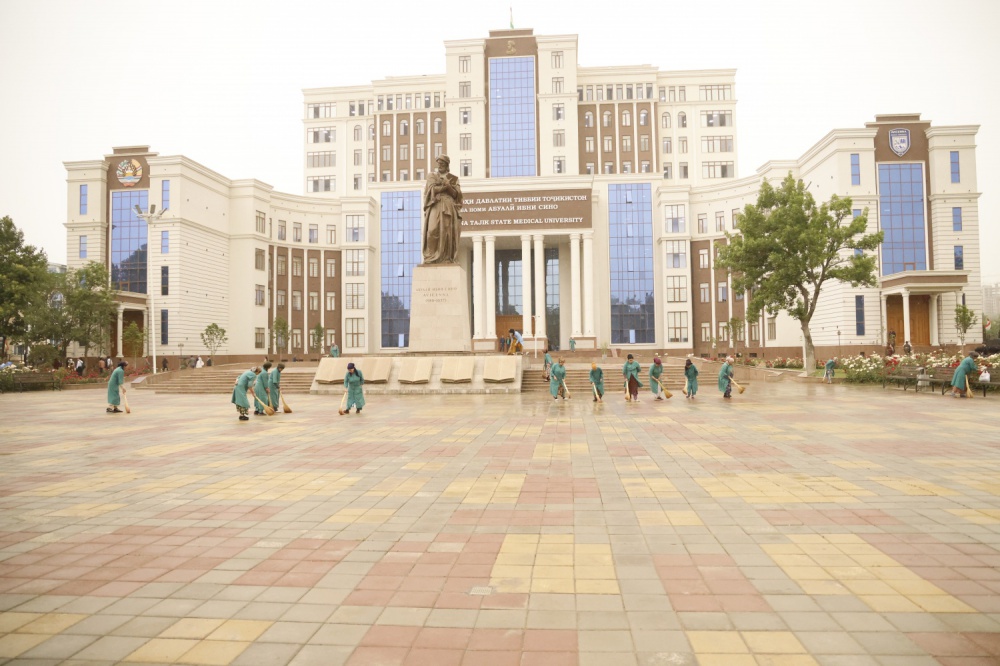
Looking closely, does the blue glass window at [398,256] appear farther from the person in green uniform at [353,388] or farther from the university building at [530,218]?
the person in green uniform at [353,388]

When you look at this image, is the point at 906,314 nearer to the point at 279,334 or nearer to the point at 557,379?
the point at 557,379

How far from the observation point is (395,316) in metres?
65.4

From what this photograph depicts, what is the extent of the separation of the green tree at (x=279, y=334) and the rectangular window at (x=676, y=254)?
3865 cm

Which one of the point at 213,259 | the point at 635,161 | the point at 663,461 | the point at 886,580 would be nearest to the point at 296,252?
the point at 213,259

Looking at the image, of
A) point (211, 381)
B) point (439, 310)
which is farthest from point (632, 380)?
point (211, 381)

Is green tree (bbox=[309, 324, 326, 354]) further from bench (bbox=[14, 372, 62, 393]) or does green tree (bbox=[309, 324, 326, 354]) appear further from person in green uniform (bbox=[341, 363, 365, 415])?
person in green uniform (bbox=[341, 363, 365, 415])

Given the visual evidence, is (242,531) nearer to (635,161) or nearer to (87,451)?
(87,451)

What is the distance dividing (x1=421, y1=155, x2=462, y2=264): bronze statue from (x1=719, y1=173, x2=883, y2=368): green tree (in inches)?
693

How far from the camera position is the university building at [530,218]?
165 feet

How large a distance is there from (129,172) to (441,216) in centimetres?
4161

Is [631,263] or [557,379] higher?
[631,263]

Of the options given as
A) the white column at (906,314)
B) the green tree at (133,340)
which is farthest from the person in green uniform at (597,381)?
the green tree at (133,340)

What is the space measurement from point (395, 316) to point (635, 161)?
111 ft

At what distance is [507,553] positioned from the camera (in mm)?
5363
